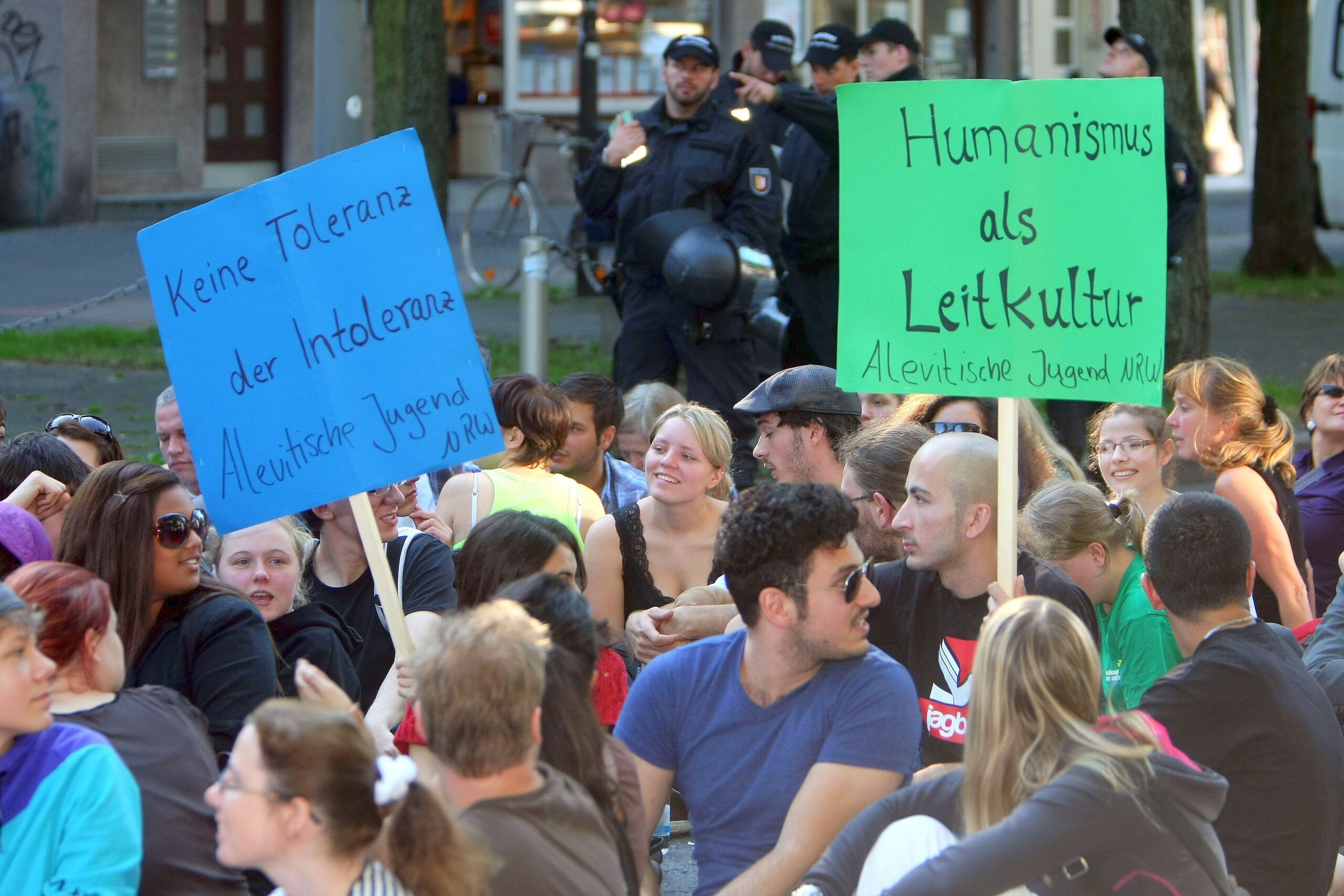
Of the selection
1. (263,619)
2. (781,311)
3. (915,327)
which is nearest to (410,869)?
(263,619)

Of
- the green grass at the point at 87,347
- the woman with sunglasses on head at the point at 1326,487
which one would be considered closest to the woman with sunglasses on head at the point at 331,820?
the woman with sunglasses on head at the point at 1326,487

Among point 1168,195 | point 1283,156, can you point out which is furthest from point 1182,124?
point 1283,156

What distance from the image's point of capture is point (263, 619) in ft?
12.0

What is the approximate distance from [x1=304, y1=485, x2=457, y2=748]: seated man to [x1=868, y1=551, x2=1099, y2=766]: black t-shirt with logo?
1119 millimetres

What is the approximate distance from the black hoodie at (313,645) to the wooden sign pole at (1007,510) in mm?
1535

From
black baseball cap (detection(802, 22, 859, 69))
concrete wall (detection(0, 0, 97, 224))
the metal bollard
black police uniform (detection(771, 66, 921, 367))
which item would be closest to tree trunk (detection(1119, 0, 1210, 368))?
black police uniform (detection(771, 66, 921, 367))

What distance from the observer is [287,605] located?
4195mm

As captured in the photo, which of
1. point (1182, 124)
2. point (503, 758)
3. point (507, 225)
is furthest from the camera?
point (507, 225)

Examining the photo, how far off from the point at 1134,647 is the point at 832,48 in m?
4.04

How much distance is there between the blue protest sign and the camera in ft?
11.7

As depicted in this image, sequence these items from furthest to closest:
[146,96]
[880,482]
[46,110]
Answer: [146,96], [46,110], [880,482]

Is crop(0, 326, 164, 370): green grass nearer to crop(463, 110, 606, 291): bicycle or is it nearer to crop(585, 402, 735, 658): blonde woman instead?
crop(463, 110, 606, 291): bicycle

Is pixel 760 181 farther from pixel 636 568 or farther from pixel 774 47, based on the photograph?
pixel 636 568

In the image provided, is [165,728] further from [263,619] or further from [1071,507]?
[1071,507]
